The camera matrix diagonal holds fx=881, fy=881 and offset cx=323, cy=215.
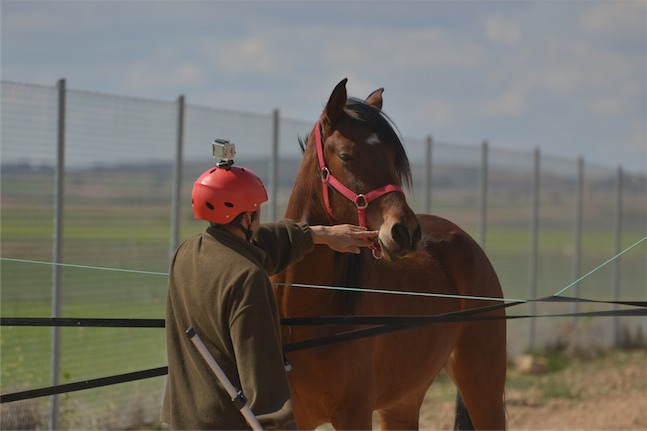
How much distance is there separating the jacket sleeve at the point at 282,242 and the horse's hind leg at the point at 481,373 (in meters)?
1.91

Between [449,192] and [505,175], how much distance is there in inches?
51.0

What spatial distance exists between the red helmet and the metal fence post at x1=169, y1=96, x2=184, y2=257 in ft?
16.6

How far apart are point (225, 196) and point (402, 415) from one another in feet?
9.64

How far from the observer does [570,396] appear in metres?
9.92

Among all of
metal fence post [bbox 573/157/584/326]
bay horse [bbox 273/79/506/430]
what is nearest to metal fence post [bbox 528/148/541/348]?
metal fence post [bbox 573/157/584/326]

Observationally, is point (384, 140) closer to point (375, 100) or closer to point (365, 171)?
point (365, 171)

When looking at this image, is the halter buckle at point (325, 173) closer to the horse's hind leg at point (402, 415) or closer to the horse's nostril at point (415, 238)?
the horse's nostril at point (415, 238)

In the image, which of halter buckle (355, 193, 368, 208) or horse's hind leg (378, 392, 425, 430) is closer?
halter buckle (355, 193, 368, 208)

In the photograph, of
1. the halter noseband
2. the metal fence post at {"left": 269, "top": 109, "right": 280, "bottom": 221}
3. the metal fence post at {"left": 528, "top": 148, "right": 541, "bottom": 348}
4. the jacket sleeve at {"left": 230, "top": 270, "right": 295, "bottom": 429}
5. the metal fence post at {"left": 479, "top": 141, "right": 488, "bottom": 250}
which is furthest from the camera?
the metal fence post at {"left": 528, "top": 148, "right": 541, "bottom": 348}

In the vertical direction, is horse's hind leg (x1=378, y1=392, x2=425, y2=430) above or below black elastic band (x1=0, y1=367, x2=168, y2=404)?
below

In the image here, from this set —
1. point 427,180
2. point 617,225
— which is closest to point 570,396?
point 427,180

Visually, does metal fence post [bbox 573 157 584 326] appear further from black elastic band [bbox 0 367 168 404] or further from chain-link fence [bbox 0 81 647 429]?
black elastic band [bbox 0 367 168 404]

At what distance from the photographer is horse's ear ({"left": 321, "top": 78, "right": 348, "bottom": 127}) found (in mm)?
3988

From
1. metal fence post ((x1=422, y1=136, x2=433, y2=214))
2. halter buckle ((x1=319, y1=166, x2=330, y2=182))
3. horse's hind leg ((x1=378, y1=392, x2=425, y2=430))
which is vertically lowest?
Result: horse's hind leg ((x1=378, y1=392, x2=425, y2=430))
